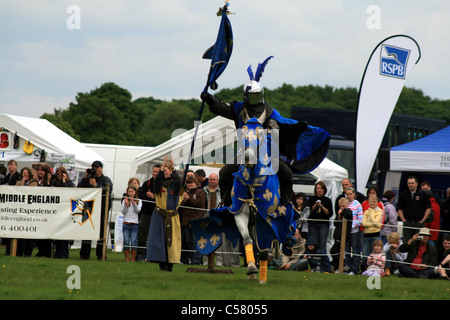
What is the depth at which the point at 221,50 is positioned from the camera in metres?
11.0

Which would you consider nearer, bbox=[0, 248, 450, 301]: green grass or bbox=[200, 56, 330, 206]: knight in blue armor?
bbox=[0, 248, 450, 301]: green grass

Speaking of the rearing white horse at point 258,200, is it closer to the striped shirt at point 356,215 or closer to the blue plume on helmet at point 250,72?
the blue plume on helmet at point 250,72

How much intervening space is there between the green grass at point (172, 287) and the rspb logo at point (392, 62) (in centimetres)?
778

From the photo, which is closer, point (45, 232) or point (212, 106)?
point (212, 106)

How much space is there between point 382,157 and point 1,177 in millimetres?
9505

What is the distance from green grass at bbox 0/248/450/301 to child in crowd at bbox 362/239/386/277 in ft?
7.25

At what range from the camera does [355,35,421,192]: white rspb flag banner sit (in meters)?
18.8

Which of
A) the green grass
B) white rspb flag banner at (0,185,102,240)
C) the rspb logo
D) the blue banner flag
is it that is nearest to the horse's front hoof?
the green grass

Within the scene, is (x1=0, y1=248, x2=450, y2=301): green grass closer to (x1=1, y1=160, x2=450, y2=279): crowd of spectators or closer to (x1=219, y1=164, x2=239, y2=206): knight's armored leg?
(x1=219, y1=164, x2=239, y2=206): knight's armored leg

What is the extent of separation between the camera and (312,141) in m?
11.5

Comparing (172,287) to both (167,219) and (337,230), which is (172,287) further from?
(337,230)

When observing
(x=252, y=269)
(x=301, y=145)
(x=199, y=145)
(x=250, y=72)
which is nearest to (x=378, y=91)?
(x=199, y=145)
